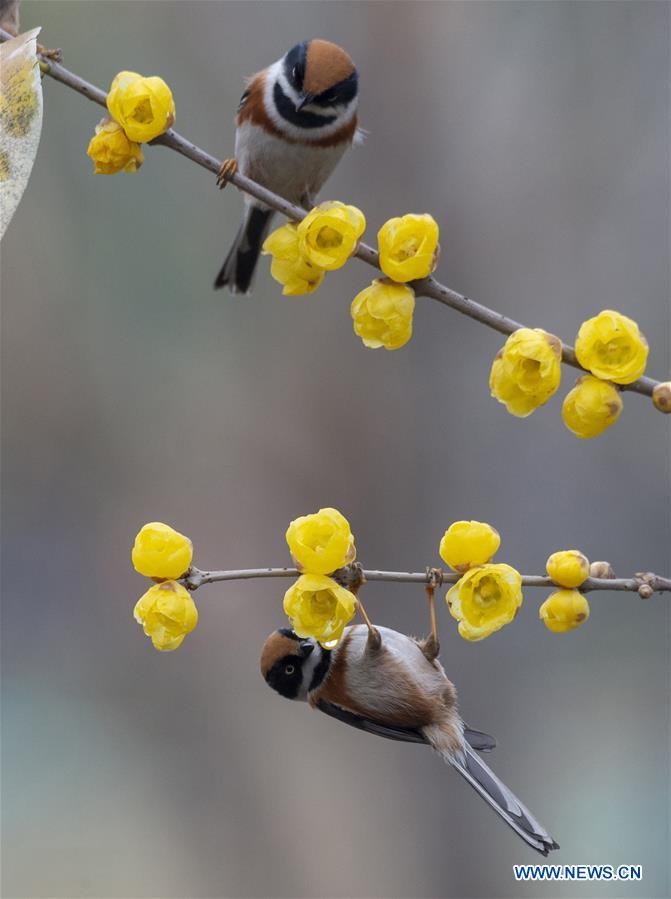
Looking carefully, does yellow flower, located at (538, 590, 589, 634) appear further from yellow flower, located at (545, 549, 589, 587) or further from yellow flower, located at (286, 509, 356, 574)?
yellow flower, located at (286, 509, 356, 574)

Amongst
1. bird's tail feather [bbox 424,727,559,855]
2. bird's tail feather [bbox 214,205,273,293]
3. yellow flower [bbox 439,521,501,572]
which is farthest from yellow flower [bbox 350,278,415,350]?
bird's tail feather [bbox 214,205,273,293]

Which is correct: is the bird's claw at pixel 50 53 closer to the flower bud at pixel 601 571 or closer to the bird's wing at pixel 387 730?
the flower bud at pixel 601 571

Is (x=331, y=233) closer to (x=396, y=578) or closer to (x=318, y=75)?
(x=396, y=578)

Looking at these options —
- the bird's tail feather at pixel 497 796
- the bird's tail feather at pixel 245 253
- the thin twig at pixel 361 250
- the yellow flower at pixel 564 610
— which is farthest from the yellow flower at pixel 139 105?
the bird's tail feather at pixel 245 253

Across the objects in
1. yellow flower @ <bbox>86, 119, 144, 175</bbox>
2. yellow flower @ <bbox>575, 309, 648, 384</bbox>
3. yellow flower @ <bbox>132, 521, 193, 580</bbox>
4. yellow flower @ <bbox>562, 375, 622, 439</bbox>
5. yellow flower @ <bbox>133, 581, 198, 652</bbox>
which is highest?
yellow flower @ <bbox>86, 119, 144, 175</bbox>

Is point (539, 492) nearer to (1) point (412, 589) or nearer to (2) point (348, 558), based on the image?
(1) point (412, 589)

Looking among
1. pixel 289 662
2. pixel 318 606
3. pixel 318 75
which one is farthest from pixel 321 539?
pixel 318 75
